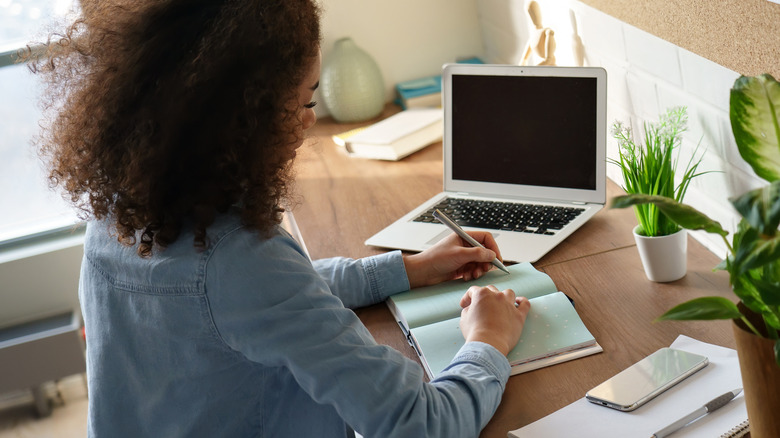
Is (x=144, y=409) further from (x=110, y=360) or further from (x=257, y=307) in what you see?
(x=257, y=307)

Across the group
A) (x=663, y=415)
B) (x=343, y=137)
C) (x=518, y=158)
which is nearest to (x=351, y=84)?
(x=343, y=137)

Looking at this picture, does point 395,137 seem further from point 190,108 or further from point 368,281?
point 190,108

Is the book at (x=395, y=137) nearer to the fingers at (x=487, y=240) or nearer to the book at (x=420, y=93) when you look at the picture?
the book at (x=420, y=93)

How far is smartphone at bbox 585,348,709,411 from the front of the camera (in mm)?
908

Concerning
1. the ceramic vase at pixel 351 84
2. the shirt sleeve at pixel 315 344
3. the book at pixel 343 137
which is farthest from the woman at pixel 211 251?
the ceramic vase at pixel 351 84

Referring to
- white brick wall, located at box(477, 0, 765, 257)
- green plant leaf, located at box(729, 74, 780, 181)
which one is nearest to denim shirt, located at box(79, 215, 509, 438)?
green plant leaf, located at box(729, 74, 780, 181)

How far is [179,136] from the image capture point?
82cm

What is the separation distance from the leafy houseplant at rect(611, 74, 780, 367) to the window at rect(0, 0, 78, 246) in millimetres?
1904

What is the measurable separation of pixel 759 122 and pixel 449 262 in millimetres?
583

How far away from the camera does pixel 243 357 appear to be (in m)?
0.91

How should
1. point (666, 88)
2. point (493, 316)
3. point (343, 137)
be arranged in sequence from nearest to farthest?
point (493, 316) → point (666, 88) → point (343, 137)

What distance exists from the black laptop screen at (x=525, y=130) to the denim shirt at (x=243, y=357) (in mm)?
559

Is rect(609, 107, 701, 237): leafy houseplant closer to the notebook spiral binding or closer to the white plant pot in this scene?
the white plant pot

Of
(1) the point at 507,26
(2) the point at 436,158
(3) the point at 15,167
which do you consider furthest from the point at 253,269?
(3) the point at 15,167
